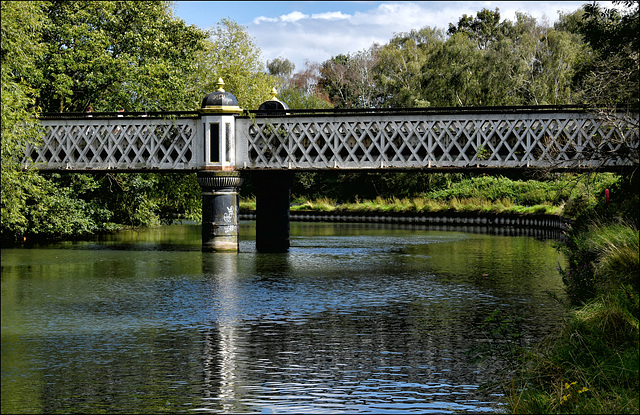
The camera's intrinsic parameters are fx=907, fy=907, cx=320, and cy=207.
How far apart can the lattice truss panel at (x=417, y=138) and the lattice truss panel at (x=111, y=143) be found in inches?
131

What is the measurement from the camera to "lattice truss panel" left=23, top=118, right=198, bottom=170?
121 ft

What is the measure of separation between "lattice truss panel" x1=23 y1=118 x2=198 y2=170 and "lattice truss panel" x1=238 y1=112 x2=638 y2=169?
10.9 ft

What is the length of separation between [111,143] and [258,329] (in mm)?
21940

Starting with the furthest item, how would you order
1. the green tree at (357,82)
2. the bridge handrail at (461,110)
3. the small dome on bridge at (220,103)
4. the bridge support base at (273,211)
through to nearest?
the green tree at (357,82) → the bridge support base at (273,211) → the small dome on bridge at (220,103) → the bridge handrail at (461,110)

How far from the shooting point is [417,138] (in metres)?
35.4

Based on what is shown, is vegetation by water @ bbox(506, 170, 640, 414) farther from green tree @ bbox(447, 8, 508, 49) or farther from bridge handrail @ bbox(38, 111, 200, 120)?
green tree @ bbox(447, 8, 508, 49)

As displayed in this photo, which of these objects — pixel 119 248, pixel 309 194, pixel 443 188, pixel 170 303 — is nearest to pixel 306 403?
pixel 170 303

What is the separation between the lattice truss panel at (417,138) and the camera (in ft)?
111

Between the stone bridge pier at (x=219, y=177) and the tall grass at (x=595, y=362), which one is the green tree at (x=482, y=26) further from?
the tall grass at (x=595, y=362)

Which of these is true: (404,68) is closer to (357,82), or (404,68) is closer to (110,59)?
(357,82)

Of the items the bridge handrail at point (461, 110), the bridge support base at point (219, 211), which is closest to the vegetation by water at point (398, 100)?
the bridge handrail at point (461, 110)

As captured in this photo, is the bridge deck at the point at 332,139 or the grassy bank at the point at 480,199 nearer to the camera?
the bridge deck at the point at 332,139

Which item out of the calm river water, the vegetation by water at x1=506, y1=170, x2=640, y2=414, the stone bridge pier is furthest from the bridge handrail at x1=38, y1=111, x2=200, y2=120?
the vegetation by water at x1=506, y1=170, x2=640, y2=414

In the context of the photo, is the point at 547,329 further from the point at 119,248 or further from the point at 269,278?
the point at 119,248
